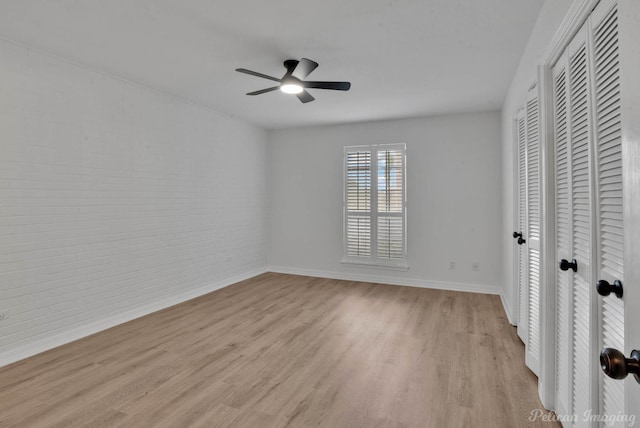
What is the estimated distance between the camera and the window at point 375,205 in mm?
5242

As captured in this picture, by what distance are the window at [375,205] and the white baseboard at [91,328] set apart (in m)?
2.46

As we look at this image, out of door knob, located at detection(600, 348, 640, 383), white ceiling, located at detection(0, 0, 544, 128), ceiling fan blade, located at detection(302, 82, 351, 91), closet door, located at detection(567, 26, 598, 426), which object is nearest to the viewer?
door knob, located at detection(600, 348, 640, 383)

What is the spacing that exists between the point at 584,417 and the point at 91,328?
3962mm

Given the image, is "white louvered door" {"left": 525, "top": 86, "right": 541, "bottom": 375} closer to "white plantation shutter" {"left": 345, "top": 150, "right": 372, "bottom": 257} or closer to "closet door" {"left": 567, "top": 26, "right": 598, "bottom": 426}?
"closet door" {"left": 567, "top": 26, "right": 598, "bottom": 426}

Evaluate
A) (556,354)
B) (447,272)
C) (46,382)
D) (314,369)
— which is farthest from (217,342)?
(447,272)

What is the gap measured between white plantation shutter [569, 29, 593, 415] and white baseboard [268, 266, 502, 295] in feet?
11.0

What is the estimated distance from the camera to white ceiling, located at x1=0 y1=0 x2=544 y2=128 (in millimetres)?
2236

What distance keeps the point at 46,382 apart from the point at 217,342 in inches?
49.3

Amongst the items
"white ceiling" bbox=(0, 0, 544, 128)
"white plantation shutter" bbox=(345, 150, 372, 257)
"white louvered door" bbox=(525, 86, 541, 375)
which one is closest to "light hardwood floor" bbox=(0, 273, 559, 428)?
"white louvered door" bbox=(525, 86, 541, 375)

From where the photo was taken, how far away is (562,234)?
1826mm

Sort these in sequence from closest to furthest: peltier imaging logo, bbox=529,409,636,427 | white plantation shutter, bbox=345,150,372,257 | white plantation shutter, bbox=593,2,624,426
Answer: peltier imaging logo, bbox=529,409,636,427
white plantation shutter, bbox=593,2,624,426
white plantation shutter, bbox=345,150,372,257

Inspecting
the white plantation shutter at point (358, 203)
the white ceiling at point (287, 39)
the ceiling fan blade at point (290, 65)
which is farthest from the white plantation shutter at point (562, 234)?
the white plantation shutter at point (358, 203)

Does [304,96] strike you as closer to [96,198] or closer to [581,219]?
[96,198]

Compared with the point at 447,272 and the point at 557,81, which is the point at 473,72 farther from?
the point at 447,272
